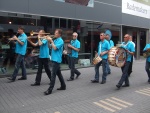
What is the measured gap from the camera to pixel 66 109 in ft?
18.6

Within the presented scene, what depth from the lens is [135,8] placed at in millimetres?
17547

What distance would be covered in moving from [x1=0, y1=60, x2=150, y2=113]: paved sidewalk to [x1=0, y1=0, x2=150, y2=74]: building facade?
2.60 m

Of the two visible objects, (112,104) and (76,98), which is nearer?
(112,104)

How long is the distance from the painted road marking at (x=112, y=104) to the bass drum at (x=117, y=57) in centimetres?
135

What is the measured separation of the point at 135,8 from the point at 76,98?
1271 cm

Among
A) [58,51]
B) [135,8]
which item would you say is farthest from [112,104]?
[135,8]

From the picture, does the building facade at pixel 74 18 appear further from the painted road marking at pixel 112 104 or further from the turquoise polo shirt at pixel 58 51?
the painted road marking at pixel 112 104

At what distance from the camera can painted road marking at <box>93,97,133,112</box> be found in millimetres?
5897

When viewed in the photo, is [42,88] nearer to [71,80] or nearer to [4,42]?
[71,80]

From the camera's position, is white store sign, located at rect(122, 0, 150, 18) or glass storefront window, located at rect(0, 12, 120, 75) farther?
white store sign, located at rect(122, 0, 150, 18)

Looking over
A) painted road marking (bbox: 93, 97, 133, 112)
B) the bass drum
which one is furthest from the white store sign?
painted road marking (bbox: 93, 97, 133, 112)

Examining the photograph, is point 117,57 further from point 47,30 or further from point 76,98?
point 47,30

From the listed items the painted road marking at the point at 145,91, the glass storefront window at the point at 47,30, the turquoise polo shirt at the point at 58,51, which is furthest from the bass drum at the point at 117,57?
the glass storefront window at the point at 47,30

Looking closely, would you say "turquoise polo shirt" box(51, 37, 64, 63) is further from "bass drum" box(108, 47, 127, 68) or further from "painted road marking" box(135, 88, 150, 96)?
"painted road marking" box(135, 88, 150, 96)
